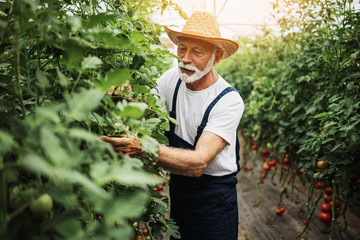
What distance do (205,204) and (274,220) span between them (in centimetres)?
144

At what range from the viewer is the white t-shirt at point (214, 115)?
52.2 inches

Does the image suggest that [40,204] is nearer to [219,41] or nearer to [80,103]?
[80,103]

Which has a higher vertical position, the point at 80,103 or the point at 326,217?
the point at 80,103

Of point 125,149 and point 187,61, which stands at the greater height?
point 187,61

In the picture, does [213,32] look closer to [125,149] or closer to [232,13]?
[125,149]

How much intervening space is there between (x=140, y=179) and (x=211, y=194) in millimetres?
1265

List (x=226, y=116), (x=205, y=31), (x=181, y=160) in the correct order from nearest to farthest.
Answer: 1. (x=181, y=160)
2. (x=226, y=116)
3. (x=205, y=31)

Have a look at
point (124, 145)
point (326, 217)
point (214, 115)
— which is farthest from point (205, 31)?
point (326, 217)

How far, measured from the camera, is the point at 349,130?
4.56ft

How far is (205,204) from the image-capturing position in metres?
1.51

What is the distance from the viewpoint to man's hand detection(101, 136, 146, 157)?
2.25 feet

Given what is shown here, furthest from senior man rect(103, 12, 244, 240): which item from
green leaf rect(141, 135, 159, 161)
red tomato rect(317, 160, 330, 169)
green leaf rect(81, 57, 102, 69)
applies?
green leaf rect(81, 57, 102, 69)

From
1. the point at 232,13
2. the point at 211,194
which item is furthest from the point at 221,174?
the point at 232,13

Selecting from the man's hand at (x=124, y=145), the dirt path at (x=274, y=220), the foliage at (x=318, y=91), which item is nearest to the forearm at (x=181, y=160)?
the man's hand at (x=124, y=145)
